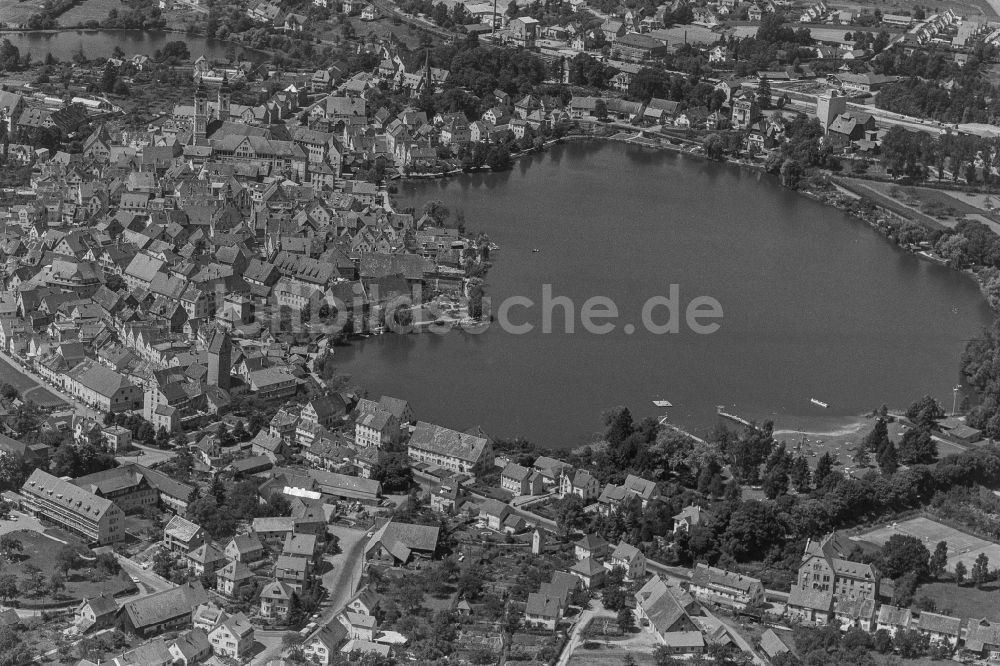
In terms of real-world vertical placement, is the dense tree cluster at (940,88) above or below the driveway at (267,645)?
above

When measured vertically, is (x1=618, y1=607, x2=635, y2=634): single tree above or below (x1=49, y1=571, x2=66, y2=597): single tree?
above

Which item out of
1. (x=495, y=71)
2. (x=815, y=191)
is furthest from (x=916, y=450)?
(x=495, y=71)

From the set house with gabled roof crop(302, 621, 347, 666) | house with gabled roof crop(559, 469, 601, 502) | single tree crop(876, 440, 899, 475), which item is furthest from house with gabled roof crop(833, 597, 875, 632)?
house with gabled roof crop(302, 621, 347, 666)

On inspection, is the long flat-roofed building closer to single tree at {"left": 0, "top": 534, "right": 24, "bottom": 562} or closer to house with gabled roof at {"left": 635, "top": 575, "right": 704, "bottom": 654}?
single tree at {"left": 0, "top": 534, "right": 24, "bottom": 562}

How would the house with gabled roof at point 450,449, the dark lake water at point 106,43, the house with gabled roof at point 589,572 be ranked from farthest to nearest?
the dark lake water at point 106,43, the house with gabled roof at point 450,449, the house with gabled roof at point 589,572

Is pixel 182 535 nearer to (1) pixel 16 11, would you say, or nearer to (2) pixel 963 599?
(2) pixel 963 599

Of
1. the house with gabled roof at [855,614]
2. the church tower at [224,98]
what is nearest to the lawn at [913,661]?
the house with gabled roof at [855,614]

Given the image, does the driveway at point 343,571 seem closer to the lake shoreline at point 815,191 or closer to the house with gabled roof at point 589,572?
the house with gabled roof at point 589,572
